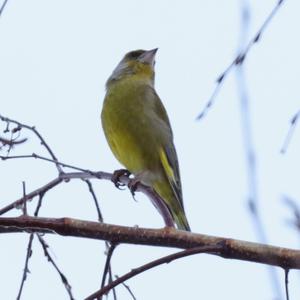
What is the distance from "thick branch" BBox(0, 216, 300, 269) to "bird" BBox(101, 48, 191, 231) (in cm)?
282

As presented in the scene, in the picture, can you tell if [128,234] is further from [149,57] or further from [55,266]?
[149,57]

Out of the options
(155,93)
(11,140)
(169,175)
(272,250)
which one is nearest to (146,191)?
(11,140)

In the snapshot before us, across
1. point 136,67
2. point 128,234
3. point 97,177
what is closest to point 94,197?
point 97,177

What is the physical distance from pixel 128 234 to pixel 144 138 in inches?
136

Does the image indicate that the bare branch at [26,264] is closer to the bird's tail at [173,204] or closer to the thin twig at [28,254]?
the thin twig at [28,254]

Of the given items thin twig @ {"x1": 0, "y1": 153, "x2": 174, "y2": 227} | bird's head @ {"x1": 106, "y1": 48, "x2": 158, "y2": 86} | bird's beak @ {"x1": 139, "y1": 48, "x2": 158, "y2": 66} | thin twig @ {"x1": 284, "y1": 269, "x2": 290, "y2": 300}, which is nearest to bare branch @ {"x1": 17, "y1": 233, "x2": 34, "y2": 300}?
thin twig @ {"x1": 0, "y1": 153, "x2": 174, "y2": 227}

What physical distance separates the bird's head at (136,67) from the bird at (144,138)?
23cm

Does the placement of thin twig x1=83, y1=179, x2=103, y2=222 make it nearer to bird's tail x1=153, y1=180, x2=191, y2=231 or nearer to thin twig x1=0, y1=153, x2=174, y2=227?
thin twig x1=0, y1=153, x2=174, y2=227

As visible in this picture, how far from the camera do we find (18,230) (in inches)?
92.5

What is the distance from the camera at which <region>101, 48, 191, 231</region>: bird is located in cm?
555

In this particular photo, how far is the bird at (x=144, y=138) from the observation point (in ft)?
18.2

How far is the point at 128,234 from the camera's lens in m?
2.31

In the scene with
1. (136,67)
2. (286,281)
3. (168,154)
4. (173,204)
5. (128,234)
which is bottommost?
(286,281)

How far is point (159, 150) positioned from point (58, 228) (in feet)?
11.4
